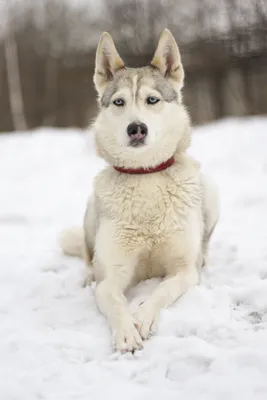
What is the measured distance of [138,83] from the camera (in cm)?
305

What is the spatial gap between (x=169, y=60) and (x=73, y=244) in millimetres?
1691

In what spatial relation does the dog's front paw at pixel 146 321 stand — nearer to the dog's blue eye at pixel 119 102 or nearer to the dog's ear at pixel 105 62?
the dog's blue eye at pixel 119 102

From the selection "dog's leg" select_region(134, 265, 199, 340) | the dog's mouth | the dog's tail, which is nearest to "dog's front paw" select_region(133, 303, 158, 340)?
"dog's leg" select_region(134, 265, 199, 340)

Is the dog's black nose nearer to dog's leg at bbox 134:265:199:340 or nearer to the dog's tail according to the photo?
dog's leg at bbox 134:265:199:340

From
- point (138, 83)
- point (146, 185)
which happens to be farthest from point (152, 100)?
point (146, 185)

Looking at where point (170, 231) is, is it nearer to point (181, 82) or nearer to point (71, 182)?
point (181, 82)

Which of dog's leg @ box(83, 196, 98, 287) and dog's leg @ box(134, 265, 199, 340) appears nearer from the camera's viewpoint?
dog's leg @ box(134, 265, 199, 340)

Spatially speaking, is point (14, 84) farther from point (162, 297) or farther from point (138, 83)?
point (162, 297)

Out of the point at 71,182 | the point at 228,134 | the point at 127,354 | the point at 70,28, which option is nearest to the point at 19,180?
the point at 71,182

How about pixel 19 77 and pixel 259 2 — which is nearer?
pixel 259 2

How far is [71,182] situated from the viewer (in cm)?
772

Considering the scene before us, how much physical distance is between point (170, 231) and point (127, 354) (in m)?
0.94

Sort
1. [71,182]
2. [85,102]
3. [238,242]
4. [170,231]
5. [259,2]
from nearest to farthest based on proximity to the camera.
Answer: [170,231] < [238,242] < [71,182] < [259,2] < [85,102]

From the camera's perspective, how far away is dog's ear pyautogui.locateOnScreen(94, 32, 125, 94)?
3.20m
